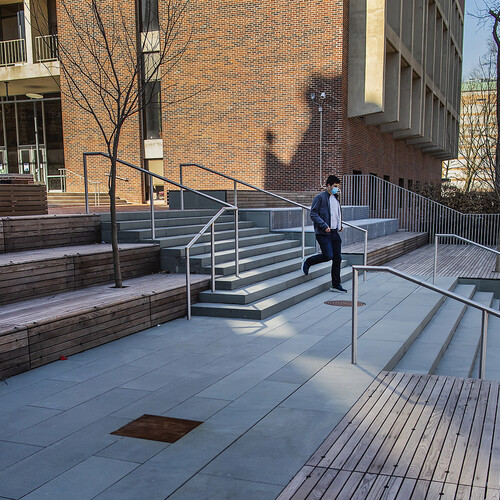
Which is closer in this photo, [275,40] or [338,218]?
[338,218]

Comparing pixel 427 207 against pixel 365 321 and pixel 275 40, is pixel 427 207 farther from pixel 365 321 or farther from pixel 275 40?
pixel 365 321

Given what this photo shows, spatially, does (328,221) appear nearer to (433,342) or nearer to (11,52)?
(433,342)

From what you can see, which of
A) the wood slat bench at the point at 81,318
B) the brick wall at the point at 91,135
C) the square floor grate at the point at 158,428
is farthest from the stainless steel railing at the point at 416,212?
the square floor grate at the point at 158,428

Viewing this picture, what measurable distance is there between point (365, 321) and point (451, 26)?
40.2 meters

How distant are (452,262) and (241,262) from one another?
8.51 metres

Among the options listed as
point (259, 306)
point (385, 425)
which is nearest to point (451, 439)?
point (385, 425)

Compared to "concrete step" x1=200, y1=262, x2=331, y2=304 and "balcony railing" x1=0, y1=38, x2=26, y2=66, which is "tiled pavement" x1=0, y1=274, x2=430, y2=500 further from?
"balcony railing" x1=0, y1=38, x2=26, y2=66

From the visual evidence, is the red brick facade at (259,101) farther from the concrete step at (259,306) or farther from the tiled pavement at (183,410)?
the tiled pavement at (183,410)

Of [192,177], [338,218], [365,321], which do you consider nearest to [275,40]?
[192,177]

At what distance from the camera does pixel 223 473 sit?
3.41 metres

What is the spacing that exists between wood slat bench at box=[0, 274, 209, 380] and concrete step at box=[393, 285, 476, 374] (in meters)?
3.27

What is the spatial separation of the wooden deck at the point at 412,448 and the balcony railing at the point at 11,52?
Result: 28.1m

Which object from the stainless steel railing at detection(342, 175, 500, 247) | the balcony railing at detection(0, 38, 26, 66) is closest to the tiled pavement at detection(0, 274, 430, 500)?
the stainless steel railing at detection(342, 175, 500, 247)

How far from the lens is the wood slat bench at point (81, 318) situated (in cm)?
540
